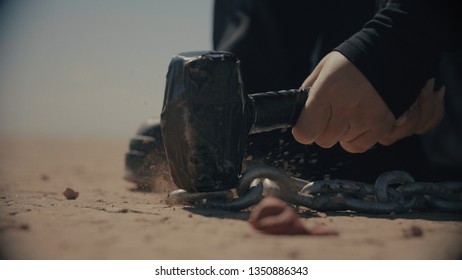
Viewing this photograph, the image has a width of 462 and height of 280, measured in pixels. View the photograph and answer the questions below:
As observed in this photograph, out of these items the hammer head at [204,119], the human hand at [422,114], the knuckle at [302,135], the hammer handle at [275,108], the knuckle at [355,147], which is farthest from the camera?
the human hand at [422,114]

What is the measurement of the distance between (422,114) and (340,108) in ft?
2.30

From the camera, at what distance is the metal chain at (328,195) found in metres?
2.37

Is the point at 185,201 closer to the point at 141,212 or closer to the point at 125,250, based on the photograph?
the point at 141,212

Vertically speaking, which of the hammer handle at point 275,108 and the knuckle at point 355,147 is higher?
the hammer handle at point 275,108

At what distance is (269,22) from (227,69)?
1814 millimetres

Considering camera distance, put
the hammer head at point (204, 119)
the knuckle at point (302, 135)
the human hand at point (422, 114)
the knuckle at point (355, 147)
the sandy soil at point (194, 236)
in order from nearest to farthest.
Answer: the sandy soil at point (194, 236)
the hammer head at point (204, 119)
the knuckle at point (302, 135)
the knuckle at point (355, 147)
the human hand at point (422, 114)

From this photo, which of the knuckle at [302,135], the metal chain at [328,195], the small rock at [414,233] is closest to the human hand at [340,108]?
the knuckle at [302,135]

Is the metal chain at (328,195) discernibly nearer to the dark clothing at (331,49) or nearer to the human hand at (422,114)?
the dark clothing at (331,49)

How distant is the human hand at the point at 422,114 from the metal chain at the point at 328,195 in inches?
18.1

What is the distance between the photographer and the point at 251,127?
246 cm

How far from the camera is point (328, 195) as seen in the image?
2.42 m

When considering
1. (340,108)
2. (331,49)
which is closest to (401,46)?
(340,108)

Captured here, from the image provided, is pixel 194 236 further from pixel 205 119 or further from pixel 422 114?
pixel 422 114

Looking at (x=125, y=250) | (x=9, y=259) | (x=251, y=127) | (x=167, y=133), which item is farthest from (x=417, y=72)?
(x=9, y=259)
